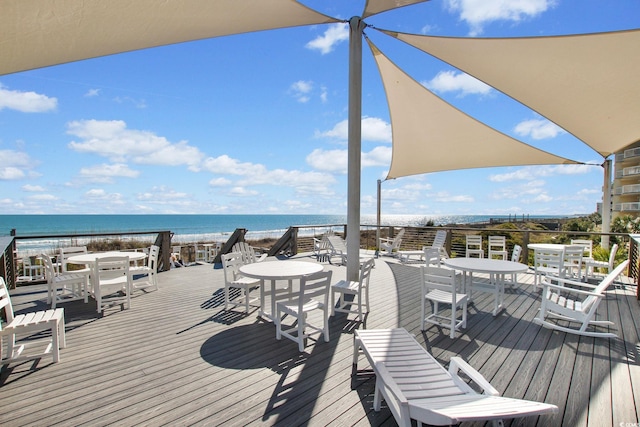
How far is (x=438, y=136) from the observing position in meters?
7.31

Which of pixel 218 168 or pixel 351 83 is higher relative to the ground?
pixel 218 168

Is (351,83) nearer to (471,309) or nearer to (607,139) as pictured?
(471,309)

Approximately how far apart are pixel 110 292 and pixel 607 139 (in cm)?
1000

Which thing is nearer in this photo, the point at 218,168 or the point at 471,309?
the point at 471,309

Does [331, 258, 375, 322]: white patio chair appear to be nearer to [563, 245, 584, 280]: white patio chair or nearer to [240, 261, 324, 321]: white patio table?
[240, 261, 324, 321]: white patio table

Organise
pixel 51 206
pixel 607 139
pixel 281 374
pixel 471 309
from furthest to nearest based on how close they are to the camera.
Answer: pixel 51 206 < pixel 607 139 < pixel 471 309 < pixel 281 374

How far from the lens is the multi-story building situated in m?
25.6

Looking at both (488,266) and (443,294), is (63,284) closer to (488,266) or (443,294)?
(443,294)

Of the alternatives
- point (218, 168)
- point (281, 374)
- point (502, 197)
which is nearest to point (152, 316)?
point (281, 374)

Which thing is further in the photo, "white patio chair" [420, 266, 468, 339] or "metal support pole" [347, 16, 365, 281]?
"metal support pole" [347, 16, 365, 281]

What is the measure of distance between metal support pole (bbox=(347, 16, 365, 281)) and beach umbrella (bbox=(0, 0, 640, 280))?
2 centimetres

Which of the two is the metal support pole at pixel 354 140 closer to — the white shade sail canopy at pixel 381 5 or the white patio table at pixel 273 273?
the white shade sail canopy at pixel 381 5

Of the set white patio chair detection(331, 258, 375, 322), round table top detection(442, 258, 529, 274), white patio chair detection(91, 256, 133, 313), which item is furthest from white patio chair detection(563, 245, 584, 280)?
white patio chair detection(91, 256, 133, 313)

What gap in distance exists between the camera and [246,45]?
6.16 metres
